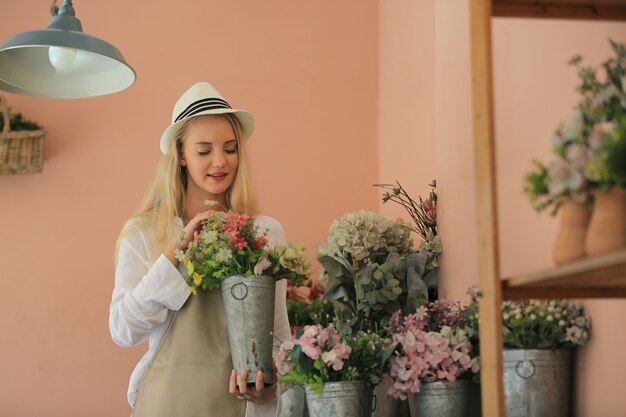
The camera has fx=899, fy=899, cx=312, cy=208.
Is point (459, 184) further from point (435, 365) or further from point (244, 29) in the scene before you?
point (244, 29)

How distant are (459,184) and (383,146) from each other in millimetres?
1657

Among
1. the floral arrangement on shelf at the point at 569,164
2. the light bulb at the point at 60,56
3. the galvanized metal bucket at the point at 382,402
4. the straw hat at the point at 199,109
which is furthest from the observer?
the straw hat at the point at 199,109

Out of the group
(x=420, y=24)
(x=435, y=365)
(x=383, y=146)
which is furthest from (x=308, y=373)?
(x=383, y=146)

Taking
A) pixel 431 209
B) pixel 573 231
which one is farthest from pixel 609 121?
pixel 431 209

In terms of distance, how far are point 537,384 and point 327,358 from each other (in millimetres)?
497

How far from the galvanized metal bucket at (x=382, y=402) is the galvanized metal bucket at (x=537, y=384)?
0.47m

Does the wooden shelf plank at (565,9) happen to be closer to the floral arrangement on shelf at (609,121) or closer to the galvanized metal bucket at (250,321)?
the floral arrangement on shelf at (609,121)

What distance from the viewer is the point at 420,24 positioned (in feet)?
11.5

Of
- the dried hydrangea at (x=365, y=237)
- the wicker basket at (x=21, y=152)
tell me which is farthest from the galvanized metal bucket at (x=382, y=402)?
the wicker basket at (x=21, y=152)

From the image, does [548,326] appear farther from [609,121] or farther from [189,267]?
[189,267]

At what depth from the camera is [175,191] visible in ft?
9.14

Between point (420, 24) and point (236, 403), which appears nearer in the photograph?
point (236, 403)

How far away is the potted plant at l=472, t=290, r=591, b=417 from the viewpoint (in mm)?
1963

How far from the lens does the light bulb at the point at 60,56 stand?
2.66 metres
